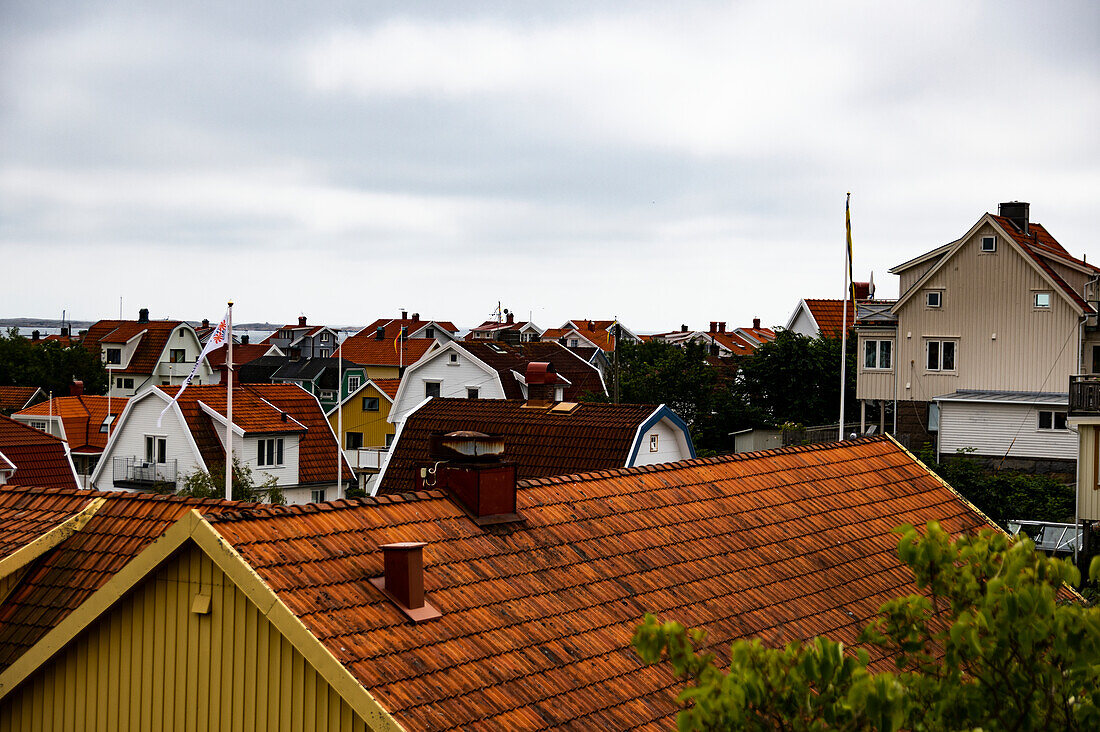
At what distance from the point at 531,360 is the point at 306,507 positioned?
189 ft

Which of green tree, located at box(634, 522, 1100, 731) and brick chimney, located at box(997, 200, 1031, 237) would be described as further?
brick chimney, located at box(997, 200, 1031, 237)

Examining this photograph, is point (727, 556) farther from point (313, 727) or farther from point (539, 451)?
point (539, 451)

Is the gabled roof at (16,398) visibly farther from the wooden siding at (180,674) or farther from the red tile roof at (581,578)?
the wooden siding at (180,674)

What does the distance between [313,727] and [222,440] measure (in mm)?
35720

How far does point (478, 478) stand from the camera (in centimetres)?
1133

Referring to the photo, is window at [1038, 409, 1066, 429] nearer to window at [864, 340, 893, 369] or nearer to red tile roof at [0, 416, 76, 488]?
window at [864, 340, 893, 369]

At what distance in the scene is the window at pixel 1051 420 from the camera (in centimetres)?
4119

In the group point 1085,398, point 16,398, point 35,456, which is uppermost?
point 1085,398

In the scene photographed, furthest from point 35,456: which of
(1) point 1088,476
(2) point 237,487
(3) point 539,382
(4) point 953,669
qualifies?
(4) point 953,669

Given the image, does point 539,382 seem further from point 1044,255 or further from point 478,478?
point 1044,255

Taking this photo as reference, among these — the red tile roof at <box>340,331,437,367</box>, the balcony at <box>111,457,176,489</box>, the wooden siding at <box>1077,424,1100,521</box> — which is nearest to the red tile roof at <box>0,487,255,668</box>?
the wooden siding at <box>1077,424,1100,521</box>

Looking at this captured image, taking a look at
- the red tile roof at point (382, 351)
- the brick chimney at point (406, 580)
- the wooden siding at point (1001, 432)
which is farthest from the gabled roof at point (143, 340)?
the brick chimney at point (406, 580)

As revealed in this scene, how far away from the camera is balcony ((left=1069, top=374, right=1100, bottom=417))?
83.8 ft

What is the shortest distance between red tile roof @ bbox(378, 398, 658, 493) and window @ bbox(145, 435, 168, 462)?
15916 millimetres
